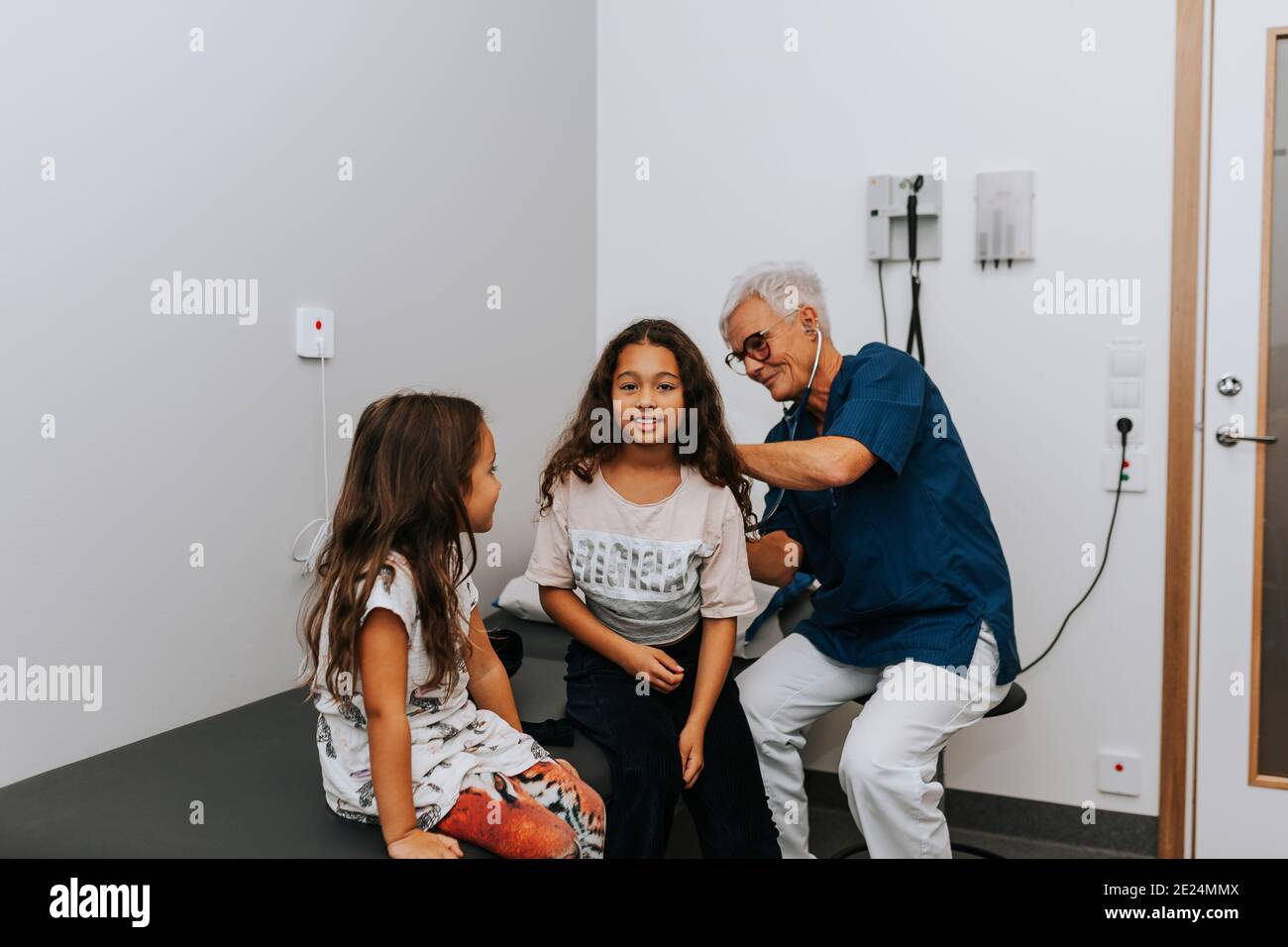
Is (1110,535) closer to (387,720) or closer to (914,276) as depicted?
(914,276)

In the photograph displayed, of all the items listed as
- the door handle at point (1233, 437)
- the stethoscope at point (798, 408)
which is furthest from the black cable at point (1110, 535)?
the stethoscope at point (798, 408)

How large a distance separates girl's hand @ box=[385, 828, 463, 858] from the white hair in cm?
102

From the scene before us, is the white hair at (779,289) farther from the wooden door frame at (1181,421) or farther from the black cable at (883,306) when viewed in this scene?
the wooden door frame at (1181,421)

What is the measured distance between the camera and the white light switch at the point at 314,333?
5.58 ft

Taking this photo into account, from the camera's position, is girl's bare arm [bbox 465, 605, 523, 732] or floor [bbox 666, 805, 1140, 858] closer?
girl's bare arm [bbox 465, 605, 523, 732]

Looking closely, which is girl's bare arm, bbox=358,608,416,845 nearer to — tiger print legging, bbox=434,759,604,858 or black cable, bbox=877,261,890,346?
tiger print legging, bbox=434,759,604,858

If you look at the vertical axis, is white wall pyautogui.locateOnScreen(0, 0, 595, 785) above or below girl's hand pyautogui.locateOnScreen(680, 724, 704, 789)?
above

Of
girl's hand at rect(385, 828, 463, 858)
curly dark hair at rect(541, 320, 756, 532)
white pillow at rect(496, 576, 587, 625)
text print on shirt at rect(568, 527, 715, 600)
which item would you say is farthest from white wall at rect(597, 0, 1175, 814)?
girl's hand at rect(385, 828, 463, 858)

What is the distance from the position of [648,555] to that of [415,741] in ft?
1.61

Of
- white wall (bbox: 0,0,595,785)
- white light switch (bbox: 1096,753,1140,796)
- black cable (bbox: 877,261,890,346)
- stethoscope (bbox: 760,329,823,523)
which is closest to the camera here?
white wall (bbox: 0,0,595,785)

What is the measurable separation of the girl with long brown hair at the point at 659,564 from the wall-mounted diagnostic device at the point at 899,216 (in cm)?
95

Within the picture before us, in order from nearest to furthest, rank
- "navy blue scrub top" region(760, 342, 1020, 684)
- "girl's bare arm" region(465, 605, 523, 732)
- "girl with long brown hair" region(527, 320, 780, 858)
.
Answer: "girl's bare arm" region(465, 605, 523, 732)
"girl with long brown hair" region(527, 320, 780, 858)
"navy blue scrub top" region(760, 342, 1020, 684)

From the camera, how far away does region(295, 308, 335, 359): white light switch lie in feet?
5.58

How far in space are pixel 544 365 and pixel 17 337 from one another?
136 centimetres
